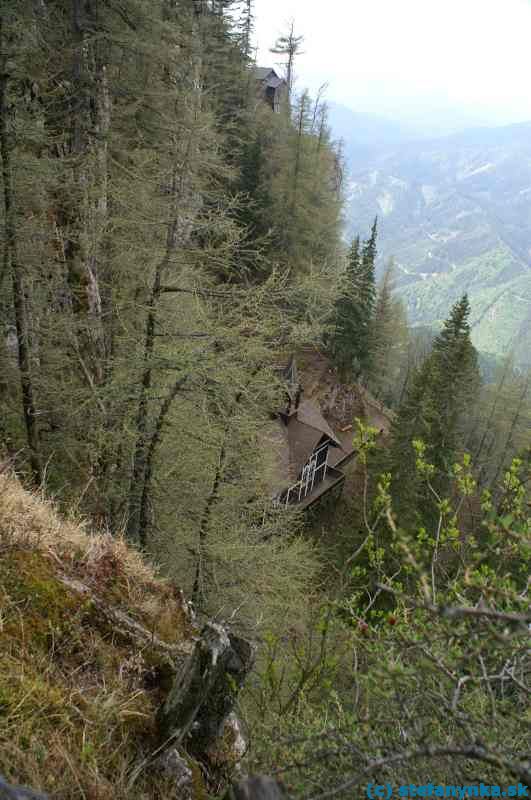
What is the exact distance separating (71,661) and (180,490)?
8169 millimetres

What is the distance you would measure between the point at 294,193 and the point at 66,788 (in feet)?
104

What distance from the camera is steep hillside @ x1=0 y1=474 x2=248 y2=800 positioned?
2416 mm

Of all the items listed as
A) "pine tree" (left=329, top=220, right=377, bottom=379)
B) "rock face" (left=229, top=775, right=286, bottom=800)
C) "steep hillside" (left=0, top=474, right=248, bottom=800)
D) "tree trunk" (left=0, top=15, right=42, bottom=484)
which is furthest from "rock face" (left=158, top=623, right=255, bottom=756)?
"pine tree" (left=329, top=220, right=377, bottom=379)

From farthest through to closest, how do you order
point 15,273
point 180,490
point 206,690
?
1. point 180,490
2. point 15,273
3. point 206,690

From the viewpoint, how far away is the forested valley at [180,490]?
2318 mm

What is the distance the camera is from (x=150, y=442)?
9.15 meters

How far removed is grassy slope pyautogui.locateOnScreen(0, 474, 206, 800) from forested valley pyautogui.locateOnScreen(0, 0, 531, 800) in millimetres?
16

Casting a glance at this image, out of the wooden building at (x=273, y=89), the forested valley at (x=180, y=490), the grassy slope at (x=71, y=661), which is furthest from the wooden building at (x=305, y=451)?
the wooden building at (x=273, y=89)

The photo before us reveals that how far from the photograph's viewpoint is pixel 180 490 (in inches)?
440

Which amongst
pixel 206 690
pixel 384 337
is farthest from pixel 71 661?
pixel 384 337

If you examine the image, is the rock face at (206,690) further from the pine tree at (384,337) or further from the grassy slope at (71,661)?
the pine tree at (384,337)

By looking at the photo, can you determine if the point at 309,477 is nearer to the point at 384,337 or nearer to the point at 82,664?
the point at 384,337

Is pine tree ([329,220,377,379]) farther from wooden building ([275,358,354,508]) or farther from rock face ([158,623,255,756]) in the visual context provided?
rock face ([158,623,255,756])

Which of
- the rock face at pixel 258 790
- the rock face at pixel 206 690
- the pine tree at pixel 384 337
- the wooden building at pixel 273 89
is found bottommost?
the pine tree at pixel 384 337
